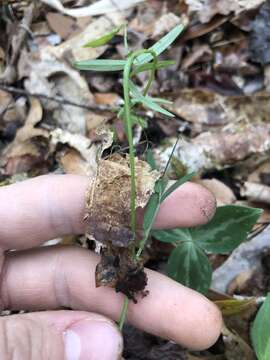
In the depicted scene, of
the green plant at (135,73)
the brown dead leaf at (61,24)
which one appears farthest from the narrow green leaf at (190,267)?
the brown dead leaf at (61,24)

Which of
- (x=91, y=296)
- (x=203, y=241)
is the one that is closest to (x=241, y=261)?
(x=203, y=241)

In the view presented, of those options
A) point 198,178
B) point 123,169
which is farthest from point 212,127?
point 123,169

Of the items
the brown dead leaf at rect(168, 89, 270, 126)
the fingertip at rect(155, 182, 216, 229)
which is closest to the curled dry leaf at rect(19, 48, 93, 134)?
the brown dead leaf at rect(168, 89, 270, 126)

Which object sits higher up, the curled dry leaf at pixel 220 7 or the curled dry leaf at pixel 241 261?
the curled dry leaf at pixel 220 7

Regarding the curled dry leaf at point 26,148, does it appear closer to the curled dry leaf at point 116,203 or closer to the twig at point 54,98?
the twig at point 54,98

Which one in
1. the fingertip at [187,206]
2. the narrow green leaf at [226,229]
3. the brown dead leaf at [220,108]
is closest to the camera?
the fingertip at [187,206]

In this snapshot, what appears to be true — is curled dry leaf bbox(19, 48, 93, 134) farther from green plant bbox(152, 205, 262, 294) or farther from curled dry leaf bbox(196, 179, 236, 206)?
green plant bbox(152, 205, 262, 294)

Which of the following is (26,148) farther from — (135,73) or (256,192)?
(135,73)
